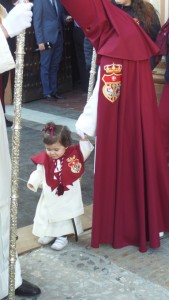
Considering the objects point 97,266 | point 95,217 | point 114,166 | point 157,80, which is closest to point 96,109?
point 114,166

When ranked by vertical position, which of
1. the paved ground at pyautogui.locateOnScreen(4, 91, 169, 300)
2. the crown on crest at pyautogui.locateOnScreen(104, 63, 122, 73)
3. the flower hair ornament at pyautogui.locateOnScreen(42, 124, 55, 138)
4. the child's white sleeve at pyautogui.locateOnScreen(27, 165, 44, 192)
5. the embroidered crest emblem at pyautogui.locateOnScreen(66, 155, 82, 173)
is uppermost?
the crown on crest at pyautogui.locateOnScreen(104, 63, 122, 73)

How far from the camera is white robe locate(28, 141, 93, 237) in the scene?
155 inches

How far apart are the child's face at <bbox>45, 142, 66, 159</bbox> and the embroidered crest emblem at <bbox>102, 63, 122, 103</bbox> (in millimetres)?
479

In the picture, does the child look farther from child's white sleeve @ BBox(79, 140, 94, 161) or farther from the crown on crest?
the crown on crest

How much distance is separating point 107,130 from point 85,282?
3.35 ft

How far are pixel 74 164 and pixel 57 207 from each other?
0.33m

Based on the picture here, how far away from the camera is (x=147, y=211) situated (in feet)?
12.9

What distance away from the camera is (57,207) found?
394 cm

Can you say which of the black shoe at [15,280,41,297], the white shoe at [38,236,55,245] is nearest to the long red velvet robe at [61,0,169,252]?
the white shoe at [38,236,55,245]

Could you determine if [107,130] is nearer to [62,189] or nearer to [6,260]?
[62,189]

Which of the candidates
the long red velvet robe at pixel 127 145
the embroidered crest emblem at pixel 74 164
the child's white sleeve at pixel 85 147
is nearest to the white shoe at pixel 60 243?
the long red velvet robe at pixel 127 145

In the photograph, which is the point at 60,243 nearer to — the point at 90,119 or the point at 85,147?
the point at 85,147

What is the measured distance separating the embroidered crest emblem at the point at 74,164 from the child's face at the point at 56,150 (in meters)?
0.08

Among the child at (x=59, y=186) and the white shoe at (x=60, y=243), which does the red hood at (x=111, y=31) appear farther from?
the white shoe at (x=60, y=243)
